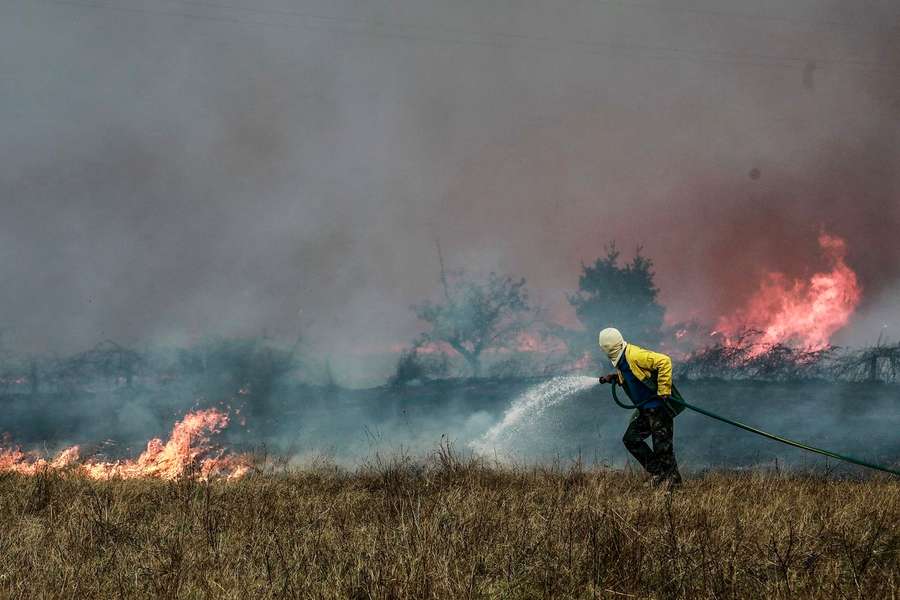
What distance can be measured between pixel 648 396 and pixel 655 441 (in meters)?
0.56

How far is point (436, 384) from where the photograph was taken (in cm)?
3675

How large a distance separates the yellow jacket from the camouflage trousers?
1.28ft

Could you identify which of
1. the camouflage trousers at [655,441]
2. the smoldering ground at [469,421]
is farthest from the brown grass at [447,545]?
the smoldering ground at [469,421]

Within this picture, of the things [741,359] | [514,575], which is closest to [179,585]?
[514,575]

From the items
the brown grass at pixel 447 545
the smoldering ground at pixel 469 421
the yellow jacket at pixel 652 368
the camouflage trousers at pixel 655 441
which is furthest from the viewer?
the smoldering ground at pixel 469 421

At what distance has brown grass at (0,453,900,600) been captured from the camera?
4.39 meters

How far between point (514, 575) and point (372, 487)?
4.57m

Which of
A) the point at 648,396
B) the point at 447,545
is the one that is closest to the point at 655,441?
the point at 648,396

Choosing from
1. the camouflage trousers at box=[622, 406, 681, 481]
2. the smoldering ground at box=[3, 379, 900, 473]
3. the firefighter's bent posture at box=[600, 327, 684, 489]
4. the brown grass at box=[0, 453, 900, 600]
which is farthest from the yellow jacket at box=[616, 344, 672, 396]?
the smoldering ground at box=[3, 379, 900, 473]

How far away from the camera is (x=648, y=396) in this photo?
376 inches

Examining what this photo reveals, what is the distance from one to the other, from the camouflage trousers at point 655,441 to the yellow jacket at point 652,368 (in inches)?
15.4

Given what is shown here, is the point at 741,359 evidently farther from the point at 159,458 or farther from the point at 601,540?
the point at 601,540

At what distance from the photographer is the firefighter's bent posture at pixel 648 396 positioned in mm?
9320

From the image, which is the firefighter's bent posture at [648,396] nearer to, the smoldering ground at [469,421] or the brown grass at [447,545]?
the brown grass at [447,545]
